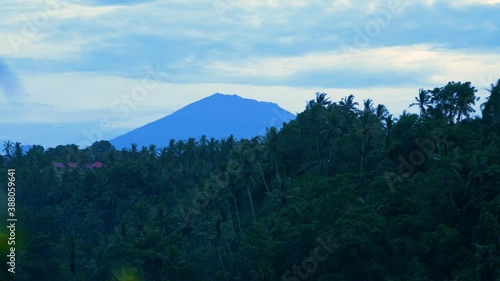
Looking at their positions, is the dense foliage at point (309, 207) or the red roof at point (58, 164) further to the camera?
the red roof at point (58, 164)

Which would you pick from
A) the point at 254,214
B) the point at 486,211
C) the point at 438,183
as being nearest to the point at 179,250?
the point at 254,214

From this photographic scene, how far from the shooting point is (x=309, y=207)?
213 ft

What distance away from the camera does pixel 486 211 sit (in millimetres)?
49438

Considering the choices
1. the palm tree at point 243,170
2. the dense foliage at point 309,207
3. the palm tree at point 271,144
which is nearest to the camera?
the dense foliage at point 309,207

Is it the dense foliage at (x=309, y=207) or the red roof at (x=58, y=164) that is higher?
the red roof at (x=58, y=164)

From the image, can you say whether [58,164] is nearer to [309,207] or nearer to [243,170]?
[243,170]

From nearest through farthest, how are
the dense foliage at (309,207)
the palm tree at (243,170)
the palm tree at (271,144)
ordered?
the dense foliage at (309,207), the palm tree at (243,170), the palm tree at (271,144)

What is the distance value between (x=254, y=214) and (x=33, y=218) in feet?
83.2

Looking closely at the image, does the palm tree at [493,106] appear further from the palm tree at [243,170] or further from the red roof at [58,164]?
the red roof at [58,164]

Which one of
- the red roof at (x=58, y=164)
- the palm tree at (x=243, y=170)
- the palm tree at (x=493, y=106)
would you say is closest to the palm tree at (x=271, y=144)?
the palm tree at (x=243, y=170)

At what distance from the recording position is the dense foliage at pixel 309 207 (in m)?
53.6

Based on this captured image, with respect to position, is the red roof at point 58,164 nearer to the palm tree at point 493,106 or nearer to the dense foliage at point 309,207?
the dense foliage at point 309,207

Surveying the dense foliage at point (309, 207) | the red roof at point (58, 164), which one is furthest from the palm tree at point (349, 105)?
the red roof at point (58, 164)

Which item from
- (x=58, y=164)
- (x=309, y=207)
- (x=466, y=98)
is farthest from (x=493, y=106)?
(x=58, y=164)
